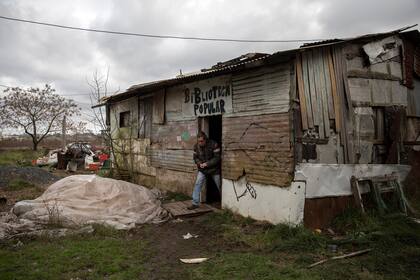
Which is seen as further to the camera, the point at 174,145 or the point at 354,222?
the point at 174,145

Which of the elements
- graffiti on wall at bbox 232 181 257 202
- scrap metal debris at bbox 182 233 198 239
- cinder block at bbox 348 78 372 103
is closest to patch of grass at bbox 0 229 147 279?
scrap metal debris at bbox 182 233 198 239

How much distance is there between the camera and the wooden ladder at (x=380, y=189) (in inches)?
230

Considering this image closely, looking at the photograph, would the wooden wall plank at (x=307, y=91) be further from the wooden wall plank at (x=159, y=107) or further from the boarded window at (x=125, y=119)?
the boarded window at (x=125, y=119)

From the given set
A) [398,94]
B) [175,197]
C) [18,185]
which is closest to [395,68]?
[398,94]

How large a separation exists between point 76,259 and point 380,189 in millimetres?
5594

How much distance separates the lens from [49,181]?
39.0 ft

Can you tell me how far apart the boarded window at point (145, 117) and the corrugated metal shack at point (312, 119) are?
2335 millimetres

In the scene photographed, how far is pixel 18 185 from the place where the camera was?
1052 cm

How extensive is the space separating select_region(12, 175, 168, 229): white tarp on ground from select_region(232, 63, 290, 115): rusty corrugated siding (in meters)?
3.08

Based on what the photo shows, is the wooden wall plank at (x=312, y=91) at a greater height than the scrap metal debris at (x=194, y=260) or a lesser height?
greater

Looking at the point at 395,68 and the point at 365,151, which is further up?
the point at 395,68

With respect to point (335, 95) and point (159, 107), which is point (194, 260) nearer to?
point (335, 95)

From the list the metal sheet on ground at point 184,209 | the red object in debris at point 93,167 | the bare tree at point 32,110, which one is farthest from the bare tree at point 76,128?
the metal sheet on ground at point 184,209

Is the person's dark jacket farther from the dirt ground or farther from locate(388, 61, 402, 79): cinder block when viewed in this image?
locate(388, 61, 402, 79): cinder block
